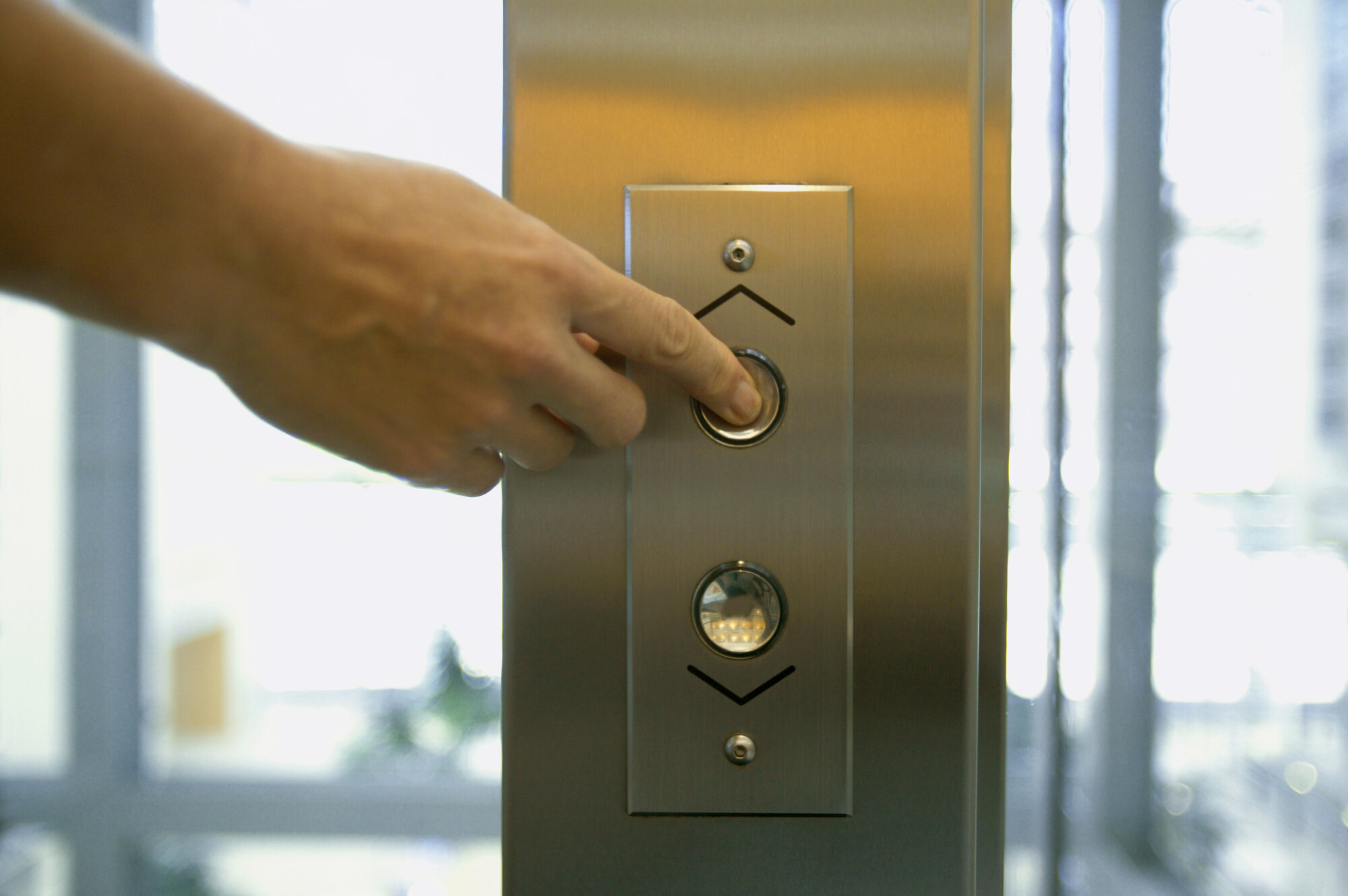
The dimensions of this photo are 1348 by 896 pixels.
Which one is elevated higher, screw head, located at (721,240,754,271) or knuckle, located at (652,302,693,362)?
screw head, located at (721,240,754,271)

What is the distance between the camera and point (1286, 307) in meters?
0.65

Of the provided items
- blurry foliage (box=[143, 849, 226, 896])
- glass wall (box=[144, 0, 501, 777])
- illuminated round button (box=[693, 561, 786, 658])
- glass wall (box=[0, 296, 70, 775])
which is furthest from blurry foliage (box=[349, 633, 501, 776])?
illuminated round button (box=[693, 561, 786, 658])

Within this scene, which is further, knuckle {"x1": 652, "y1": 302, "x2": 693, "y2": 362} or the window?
the window

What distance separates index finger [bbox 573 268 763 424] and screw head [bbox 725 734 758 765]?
0.16 metres

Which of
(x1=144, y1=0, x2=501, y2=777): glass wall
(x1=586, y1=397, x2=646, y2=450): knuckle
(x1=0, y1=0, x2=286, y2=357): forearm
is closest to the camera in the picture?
(x1=0, y1=0, x2=286, y2=357): forearm

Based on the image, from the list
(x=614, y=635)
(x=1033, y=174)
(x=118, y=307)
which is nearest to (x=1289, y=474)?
(x=1033, y=174)

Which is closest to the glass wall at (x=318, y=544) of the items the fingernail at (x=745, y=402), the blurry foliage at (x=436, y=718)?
the blurry foliage at (x=436, y=718)

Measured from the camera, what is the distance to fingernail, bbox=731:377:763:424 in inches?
13.7

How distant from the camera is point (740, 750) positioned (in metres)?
0.36

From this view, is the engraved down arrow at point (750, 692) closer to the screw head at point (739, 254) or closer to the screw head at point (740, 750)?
the screw head at point (740, 750)

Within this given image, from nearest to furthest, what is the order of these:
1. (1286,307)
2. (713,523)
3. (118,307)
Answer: (118,307), (713,523), (1286,307)

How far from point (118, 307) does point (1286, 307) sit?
0.81 metres

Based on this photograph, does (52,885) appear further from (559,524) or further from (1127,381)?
(1127,381)

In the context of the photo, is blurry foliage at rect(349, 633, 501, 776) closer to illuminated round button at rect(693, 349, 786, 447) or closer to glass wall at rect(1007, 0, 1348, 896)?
glass wall at rect(1007, 0, 1348, 896)
